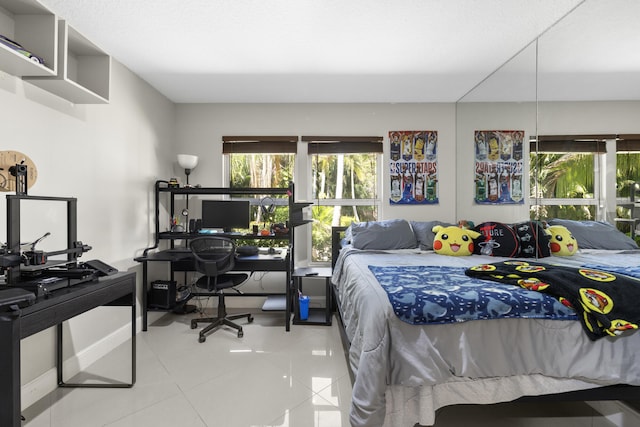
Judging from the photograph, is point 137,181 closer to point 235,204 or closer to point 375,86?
point 235,204

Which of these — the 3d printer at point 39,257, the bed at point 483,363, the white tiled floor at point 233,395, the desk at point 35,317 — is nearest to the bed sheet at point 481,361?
the bed at point 483,363

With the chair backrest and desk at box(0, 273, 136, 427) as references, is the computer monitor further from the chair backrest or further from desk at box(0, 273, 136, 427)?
desk at box(0, 273, 136, 427)

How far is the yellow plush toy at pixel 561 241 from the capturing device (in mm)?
2121

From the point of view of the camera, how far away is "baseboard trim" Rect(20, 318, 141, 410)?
1.94m

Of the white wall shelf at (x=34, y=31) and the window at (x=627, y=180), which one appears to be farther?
the white wall shelf at (x=34, y=31)

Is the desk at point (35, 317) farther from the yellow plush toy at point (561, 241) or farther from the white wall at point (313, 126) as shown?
the yellow plush toy at point (561, 241)

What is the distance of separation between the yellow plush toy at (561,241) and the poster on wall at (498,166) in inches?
14.7

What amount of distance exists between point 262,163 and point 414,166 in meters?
1.88

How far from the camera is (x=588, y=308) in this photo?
1485 mm

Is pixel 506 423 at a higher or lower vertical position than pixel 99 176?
lower

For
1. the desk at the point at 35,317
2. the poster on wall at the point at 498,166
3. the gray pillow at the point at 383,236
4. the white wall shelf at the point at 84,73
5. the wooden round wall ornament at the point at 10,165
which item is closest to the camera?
the desk at the point at 35,317

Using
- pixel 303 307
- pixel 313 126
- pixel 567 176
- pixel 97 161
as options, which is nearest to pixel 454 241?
pixel 567 176

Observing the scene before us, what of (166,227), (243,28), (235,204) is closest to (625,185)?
(243,28)

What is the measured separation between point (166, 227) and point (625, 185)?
3940 millimetres
